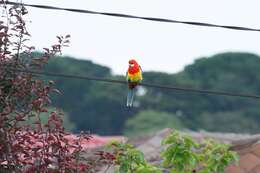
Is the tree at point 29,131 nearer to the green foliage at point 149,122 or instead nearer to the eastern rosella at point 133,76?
the eastern rosella at point 133,76

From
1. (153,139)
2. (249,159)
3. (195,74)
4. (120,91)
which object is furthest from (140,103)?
(249,159)

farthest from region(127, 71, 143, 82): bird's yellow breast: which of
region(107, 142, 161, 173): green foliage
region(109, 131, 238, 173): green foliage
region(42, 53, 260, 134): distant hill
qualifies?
region(42, 53, 260, 134): distant hill

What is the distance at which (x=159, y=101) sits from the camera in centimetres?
7650

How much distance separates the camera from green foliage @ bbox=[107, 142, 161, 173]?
1350 cm

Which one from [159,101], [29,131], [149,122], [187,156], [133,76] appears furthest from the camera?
A: [159,101]

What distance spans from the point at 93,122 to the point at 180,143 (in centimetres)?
5989

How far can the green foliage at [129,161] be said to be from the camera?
13500 mm

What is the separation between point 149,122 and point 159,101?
743 cm

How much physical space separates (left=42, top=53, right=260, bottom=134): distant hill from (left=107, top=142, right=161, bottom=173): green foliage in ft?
182

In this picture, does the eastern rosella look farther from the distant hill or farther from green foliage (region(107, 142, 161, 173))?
the distant hill

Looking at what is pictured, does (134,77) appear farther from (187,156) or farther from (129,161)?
(129,161)

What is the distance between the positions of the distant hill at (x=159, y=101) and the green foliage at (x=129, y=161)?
55.4 metres

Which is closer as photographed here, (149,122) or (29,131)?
(29,131)

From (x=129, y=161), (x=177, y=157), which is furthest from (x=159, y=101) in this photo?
(x=129, y=161)
